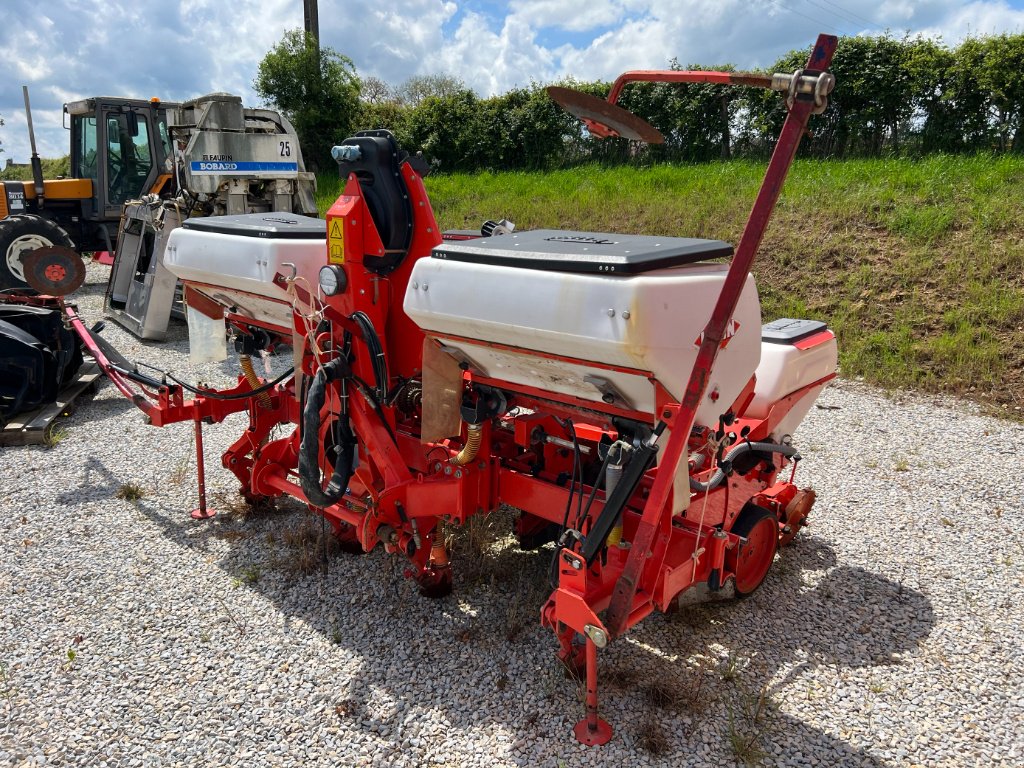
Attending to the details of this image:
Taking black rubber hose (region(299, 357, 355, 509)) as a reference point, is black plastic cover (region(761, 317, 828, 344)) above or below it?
above

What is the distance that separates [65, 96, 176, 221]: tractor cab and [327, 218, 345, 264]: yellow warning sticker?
8.86 meters

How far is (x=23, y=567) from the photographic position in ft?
12.7

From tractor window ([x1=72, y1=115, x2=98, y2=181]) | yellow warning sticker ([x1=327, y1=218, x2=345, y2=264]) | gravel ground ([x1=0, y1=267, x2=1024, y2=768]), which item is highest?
tractor window ([x1=72, y1=115, x2=98, y2=181])

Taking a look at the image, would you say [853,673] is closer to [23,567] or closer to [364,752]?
[364,752]

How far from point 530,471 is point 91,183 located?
1138 centimetres

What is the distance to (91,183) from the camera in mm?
11672

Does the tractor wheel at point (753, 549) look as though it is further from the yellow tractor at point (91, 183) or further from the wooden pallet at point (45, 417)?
the yellow tractor at point (91, 183)

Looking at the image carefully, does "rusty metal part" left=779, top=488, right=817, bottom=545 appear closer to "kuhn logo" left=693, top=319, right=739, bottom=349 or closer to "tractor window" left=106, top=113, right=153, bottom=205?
"kuhn logo" left=693, top=319, right=739, bottom=349

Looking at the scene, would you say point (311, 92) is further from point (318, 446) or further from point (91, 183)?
point (318, 446)

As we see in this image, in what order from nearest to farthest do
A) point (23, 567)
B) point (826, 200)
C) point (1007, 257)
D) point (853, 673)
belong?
point (853, 673)
point (23, 567)
point (1007, 257)
point (826, 200)

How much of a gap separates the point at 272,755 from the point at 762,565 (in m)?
2.38

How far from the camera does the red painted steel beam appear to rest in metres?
1.93

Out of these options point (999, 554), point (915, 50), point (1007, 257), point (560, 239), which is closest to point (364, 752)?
point (560, 239)

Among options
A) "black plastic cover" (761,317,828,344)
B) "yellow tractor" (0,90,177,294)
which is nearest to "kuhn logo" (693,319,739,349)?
"black plastic cover" (761,317,828,344)
